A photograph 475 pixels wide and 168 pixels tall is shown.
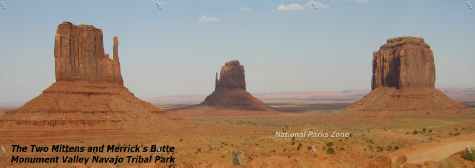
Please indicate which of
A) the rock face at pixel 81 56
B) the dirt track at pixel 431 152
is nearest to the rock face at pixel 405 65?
the rock face at pixel 81 56

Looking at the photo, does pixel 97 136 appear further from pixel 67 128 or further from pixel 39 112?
pixel 39 112

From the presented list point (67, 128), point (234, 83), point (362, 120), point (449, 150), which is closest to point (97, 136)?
point (67, 128)

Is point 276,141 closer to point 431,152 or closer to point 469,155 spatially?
point 431,152

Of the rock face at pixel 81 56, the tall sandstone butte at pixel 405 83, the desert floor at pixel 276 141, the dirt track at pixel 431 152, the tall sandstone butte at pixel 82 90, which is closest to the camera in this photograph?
the desert floor at pixel 276 141

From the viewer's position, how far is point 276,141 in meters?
41.3

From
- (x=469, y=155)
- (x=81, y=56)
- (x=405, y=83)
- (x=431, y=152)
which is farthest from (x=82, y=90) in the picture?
(x=405, y=83)

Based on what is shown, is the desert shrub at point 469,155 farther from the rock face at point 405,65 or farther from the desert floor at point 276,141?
the rock face at point 405,65

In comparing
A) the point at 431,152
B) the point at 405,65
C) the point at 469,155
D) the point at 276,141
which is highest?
the point at 405,65

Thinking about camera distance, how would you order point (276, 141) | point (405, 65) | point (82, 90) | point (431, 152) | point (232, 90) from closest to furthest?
1. point (431, 152)
2. point (276, 141)
3. point (82, 90)
4. point (405, 65)
5. point (232, 90)

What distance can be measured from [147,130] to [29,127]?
13516 millimetres

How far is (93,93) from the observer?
65875 millimetres

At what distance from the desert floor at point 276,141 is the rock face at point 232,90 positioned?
49.6 m

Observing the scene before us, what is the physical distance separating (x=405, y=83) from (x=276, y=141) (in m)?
71.0

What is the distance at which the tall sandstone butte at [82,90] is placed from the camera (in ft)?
199
